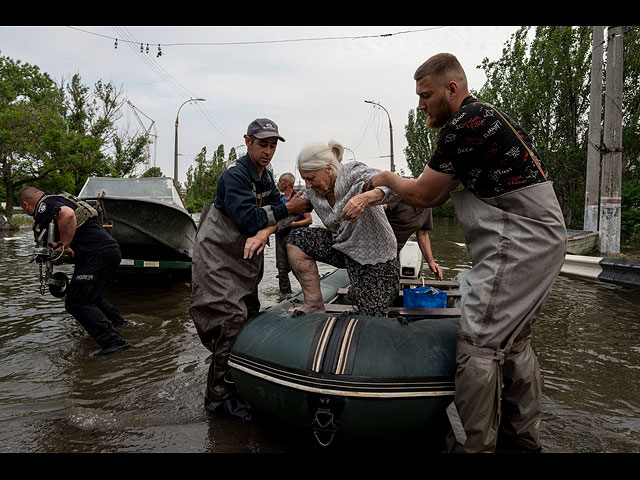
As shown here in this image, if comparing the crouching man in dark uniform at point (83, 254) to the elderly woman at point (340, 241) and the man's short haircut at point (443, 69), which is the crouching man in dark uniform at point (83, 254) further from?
the man's short haircut at point (443, 69)

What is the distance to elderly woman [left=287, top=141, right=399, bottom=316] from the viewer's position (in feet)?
10.1

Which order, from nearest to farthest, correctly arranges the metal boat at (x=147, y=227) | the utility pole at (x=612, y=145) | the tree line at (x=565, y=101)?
1. the metal boat at (x=147, y=227)
2. the utility pole at (x=612, y=145)
3. the tree line at (x=565, y=101)

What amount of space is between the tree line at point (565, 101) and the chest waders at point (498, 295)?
1974 centimetres

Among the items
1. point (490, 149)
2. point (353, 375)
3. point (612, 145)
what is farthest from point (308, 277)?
point (612, 145)

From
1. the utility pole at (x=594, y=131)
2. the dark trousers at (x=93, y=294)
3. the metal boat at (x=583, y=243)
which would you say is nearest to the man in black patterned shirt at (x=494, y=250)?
the dark trousers at (x=93, y=294)

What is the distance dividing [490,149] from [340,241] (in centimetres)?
142

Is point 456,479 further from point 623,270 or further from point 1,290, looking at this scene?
point 1,290

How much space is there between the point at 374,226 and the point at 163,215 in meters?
4.94

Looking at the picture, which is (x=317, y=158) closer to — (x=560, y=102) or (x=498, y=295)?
(x=498, y=295)

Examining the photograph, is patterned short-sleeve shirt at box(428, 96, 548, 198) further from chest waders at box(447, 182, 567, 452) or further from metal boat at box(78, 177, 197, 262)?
metal boat at box(78, 177, 197, 262)

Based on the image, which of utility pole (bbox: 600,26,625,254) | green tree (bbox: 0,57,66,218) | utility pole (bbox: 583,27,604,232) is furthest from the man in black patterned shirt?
green tree (bbox: 0,57,66,218)

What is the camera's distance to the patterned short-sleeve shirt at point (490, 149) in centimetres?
208

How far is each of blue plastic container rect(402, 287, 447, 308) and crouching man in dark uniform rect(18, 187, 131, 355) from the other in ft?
9.88

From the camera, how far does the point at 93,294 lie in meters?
4.48
